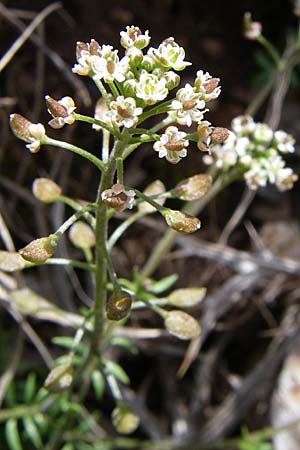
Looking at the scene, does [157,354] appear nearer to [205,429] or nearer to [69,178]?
[205,429]

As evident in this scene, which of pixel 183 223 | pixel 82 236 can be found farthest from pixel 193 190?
pixel 82 236

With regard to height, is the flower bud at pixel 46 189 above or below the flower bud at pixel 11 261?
above

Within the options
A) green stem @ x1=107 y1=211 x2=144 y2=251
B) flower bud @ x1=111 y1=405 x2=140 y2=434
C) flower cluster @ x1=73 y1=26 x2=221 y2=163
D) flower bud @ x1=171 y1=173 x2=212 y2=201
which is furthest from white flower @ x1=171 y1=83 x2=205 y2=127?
flower bud @ x1=111 y1=405 x2=140 y2=434

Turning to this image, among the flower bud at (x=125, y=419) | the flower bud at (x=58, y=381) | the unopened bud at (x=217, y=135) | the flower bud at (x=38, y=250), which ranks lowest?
the flower bud at (x=125, y=419)

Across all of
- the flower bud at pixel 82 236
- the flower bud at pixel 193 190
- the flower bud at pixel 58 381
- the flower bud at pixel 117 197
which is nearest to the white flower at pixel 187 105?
the flower bud at pixel 117 197

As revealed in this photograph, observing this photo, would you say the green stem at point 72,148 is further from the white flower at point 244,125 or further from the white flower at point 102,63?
the white flower at point 244,125

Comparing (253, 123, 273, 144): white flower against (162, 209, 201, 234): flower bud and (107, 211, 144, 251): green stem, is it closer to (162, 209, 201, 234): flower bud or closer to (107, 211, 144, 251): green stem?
(107, 211, 144, 251): green stem
